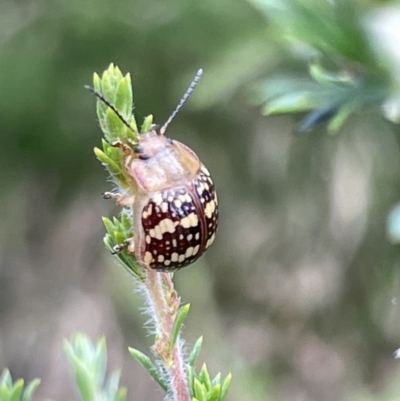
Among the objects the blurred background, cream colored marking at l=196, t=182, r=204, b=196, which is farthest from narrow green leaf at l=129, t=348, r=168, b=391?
the blurred background

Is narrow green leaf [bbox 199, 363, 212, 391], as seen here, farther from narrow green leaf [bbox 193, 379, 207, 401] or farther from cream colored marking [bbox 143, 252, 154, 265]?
cream colored marking [bbox 143, 252, 154, 265]

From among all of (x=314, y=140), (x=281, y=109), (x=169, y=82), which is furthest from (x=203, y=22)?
(x=281, y=109)

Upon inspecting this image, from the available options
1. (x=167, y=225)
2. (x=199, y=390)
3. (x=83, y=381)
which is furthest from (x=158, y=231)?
(x=199, y=390)

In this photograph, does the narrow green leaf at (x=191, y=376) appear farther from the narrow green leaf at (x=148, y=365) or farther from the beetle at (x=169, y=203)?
the beetle at (x=169, y=203)

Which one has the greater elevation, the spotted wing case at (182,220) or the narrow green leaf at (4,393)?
the spotted wing case at (182,220)

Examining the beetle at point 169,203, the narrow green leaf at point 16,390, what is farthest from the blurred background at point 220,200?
the narrow green leaf at point 16,390

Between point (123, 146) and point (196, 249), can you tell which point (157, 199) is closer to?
point (196, 249)
